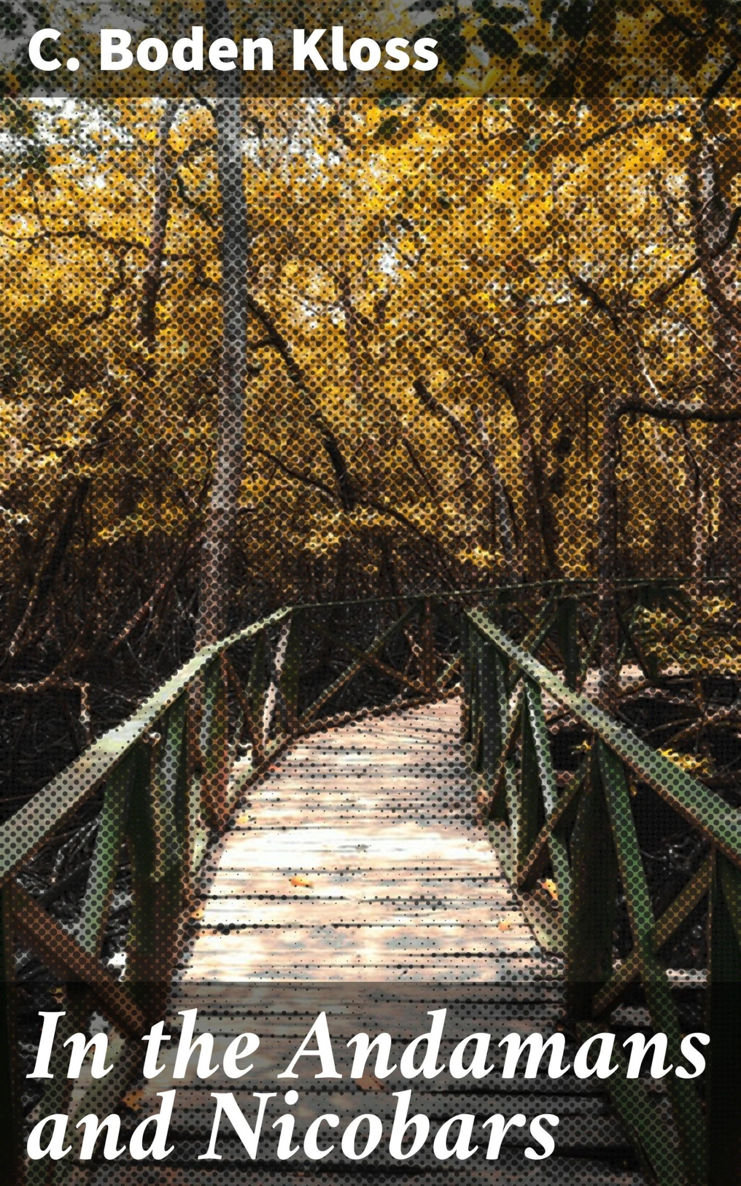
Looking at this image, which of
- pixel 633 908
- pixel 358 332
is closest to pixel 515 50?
pixel 633 908

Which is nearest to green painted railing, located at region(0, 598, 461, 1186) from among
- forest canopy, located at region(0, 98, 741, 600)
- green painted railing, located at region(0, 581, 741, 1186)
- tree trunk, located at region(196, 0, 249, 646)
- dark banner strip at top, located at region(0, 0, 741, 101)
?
green painted railing, located at region(0, 581, 741, 1186)

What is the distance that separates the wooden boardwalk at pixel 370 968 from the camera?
2111mm

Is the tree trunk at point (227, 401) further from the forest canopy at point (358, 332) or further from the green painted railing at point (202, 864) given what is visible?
the green painted railing at point (202, 864)

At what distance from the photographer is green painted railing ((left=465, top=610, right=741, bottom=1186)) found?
1.62 metres

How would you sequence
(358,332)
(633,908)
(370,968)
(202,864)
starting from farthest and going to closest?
1. (358,332)
2. (202,864)
3. (370,968)
4. (633,908)

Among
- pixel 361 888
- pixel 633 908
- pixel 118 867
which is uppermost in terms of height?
pixel 633 908

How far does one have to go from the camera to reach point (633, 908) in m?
2.04

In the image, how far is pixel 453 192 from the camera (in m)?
8.45
